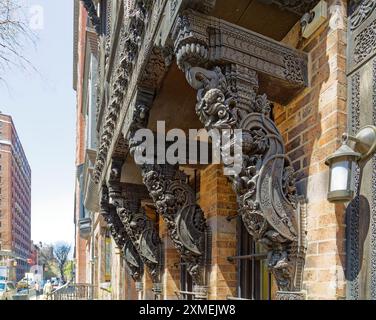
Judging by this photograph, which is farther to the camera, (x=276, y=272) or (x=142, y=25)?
(x=142, y=25)

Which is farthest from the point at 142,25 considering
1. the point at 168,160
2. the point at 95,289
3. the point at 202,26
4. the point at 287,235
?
the point at 95,289

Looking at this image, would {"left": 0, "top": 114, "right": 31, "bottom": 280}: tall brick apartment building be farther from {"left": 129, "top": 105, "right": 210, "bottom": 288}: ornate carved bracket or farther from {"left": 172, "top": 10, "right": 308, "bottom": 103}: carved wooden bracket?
{"left": 172, "top": 10, "right": 308, "bottom": 103}: carved wooden bracket

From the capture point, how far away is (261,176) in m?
2.23

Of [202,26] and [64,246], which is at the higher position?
[202,26]

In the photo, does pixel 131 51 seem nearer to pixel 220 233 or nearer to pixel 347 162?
pixel 220 233

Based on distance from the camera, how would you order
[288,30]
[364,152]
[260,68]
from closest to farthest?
[364,152] < [260,68] < [288,30]

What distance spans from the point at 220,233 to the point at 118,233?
2.55 metres

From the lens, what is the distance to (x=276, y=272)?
232 centimetres

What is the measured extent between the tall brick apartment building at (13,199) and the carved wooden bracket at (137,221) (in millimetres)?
35087

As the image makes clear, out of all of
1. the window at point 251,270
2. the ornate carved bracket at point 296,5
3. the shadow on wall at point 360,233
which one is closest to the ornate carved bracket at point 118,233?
the window at point 251,270

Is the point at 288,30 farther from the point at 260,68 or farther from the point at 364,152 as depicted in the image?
the point at 364,152

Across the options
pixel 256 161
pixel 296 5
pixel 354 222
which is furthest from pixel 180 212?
pixel 296 5

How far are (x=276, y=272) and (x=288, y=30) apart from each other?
1.62 m

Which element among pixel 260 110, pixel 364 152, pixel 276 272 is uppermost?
pixel 260 110
